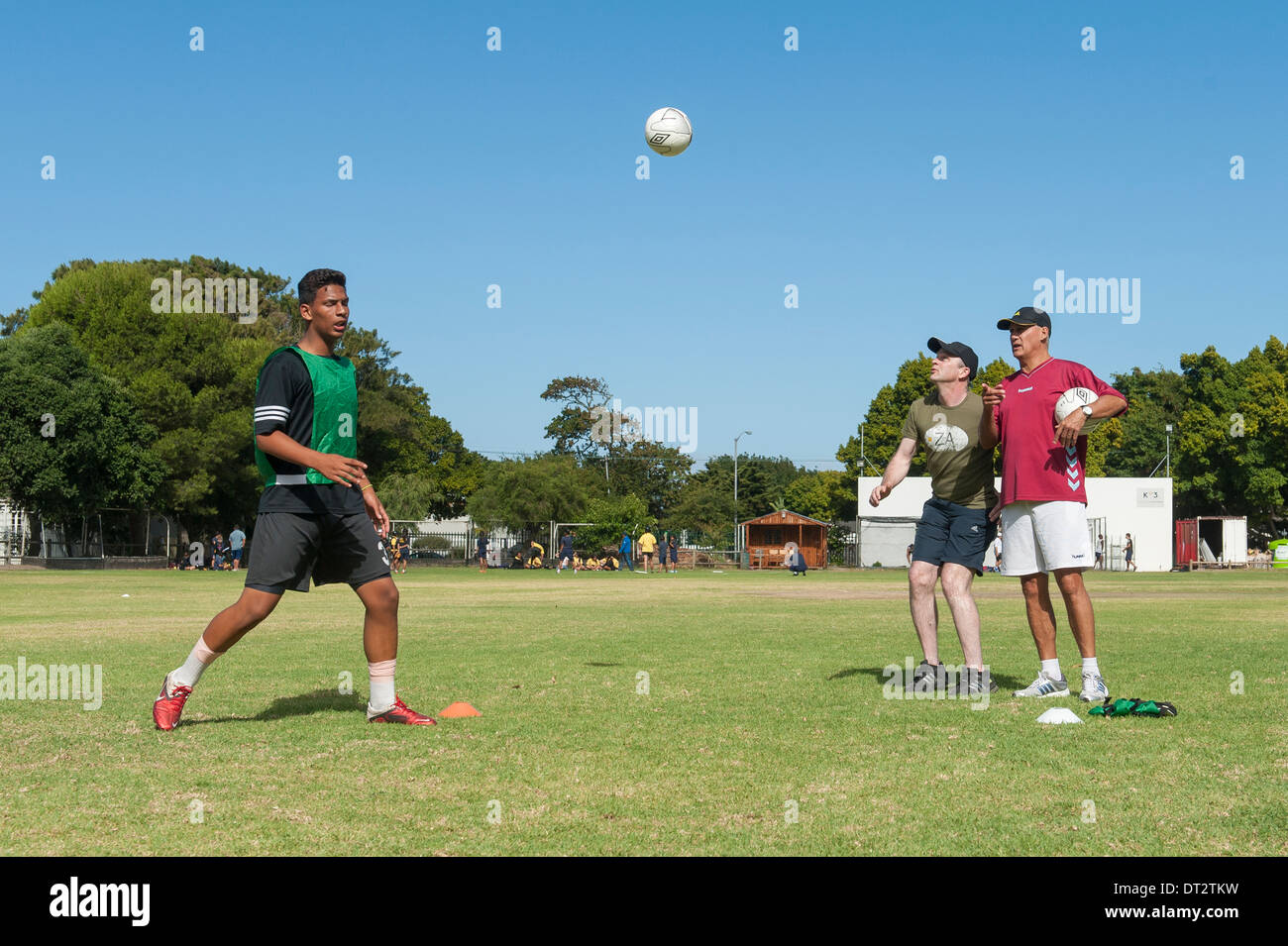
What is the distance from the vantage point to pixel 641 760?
5.25m

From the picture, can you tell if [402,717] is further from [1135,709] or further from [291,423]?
[1135,709]

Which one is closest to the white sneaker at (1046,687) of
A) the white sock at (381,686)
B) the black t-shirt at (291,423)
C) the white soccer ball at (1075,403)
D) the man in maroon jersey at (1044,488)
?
the man in maroon jersey at (1044,488)

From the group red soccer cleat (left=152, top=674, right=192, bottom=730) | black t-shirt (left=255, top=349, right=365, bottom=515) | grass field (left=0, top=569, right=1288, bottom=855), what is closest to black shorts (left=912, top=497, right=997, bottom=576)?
grass field (left=0, top=569, right=1288, bottom=855)

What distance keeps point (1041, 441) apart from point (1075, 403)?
1.24 ft

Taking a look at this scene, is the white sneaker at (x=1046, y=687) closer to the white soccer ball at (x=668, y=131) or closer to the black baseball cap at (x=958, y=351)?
the black baseball cap at (x=958, y=351)

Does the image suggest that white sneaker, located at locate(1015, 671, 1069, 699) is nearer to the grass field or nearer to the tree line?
the grass field

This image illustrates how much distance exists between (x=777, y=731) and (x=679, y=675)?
2663 mm

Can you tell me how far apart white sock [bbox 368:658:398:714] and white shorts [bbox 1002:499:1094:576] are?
3.95 metres

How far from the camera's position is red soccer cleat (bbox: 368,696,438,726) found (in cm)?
630

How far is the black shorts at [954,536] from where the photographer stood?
26.0ft

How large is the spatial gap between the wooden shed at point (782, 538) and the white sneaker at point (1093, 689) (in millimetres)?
53552

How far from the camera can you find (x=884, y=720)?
6402mm

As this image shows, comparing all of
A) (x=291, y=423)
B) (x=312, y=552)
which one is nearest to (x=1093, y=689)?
(x=312, y=552)
